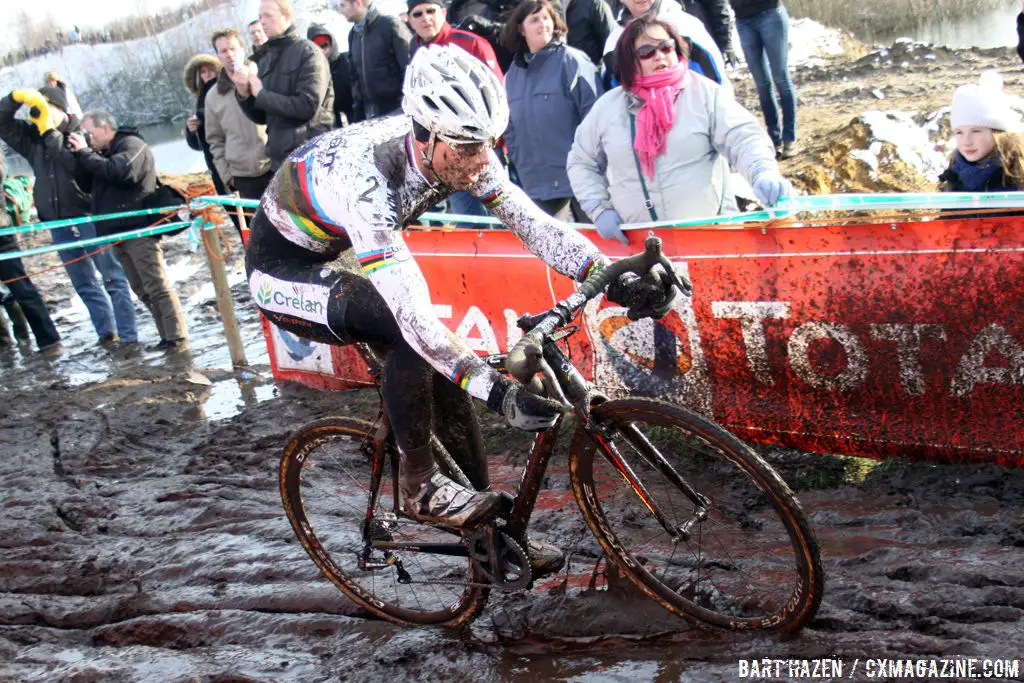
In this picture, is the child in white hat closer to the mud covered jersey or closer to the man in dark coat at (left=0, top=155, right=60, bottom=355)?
the mud covered jersey

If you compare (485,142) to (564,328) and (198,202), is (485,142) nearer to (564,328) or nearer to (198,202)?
(564,328)

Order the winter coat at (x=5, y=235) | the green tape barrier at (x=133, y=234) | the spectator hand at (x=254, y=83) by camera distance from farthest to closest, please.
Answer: the winter coat at (x=5, y=235) < the green tape barrier at (x=133, y=234) < the spectator hand at (x=254, y=83)

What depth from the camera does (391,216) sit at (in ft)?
11.5

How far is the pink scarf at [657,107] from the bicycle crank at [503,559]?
101 inches

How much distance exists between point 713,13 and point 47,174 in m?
6.53

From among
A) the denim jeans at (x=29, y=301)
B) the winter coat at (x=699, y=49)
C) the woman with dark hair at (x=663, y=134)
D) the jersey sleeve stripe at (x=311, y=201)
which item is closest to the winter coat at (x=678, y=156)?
the woman with dark hair at (x=663, y=134)

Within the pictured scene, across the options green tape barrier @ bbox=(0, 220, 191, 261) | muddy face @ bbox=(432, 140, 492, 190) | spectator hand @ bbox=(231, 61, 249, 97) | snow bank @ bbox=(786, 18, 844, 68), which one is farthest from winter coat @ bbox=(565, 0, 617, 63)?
snow bank @ bbox=(786, 18, 844, 68)

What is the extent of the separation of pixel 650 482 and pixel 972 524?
155cm

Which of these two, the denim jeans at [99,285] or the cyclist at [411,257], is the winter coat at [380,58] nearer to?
the denim jeans at [99,285]

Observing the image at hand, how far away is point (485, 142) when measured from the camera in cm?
341

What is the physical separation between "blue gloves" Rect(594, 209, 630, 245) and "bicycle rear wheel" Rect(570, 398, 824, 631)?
63.9 inches

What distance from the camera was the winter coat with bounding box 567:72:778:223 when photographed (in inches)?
203

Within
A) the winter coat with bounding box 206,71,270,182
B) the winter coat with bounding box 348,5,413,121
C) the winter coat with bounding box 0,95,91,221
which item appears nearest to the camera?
the winter coat with bounding box 348,5,413,121

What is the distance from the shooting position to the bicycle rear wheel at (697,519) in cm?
323
